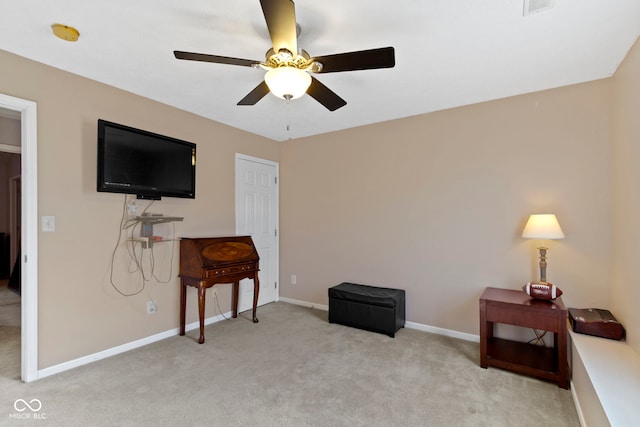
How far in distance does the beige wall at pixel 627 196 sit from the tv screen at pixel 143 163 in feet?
11.9

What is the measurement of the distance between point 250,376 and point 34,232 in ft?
6.37

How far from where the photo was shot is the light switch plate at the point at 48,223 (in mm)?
2350

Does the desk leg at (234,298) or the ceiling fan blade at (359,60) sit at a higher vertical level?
the ceiling fan blade at (359,60)

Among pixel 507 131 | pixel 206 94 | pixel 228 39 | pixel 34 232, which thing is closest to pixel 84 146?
pixel 34 232

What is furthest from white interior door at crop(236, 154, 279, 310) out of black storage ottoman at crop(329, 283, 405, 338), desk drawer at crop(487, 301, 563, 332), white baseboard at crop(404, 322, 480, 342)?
desk drawer at crop(487, 301, 563, 332)

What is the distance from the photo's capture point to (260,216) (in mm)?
4297

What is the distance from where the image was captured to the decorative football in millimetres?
2446

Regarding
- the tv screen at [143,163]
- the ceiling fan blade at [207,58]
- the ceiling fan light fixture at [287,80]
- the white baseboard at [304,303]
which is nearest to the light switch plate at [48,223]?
the tv screen at [143,163]

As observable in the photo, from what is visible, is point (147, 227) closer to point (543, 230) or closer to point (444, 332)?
point (444, 332)

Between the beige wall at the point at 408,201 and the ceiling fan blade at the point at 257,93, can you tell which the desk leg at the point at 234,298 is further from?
the ceiling fan blade at the point at 257,93

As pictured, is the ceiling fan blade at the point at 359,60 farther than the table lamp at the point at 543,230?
No

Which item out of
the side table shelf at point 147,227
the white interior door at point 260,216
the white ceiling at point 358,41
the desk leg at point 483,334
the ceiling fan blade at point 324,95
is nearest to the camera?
the white ceiling at point 358,41

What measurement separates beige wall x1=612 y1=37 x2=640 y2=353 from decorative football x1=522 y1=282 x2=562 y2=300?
0.39 metres

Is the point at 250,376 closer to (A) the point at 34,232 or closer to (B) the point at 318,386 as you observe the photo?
(B) the point at 318,386
